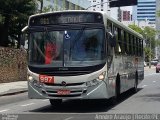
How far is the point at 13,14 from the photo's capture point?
39.0m

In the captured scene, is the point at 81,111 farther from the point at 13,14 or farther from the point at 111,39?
the point at 13,14

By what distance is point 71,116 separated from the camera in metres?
14.6

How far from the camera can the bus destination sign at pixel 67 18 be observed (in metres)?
15.9

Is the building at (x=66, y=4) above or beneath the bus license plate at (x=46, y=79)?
above

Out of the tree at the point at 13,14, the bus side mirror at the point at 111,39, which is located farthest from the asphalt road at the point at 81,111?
the tree at the point at 13,14

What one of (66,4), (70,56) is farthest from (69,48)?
(66,4)

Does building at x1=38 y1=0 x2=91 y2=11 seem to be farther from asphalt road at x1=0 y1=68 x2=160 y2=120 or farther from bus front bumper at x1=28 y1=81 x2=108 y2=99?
bus front bumper at x1=28 y1=81 x2=108 y2=99

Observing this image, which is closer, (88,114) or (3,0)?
(88,114)

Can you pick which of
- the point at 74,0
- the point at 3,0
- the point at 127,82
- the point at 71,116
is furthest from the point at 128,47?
the point at 74,0

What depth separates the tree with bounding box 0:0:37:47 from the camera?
38156mm

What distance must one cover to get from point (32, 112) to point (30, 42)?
231 centimetres

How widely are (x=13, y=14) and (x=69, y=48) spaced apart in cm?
2422

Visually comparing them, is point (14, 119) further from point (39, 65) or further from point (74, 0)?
point (74, 0)

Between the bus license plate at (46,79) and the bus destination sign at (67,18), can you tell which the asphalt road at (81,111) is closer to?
the bus license plate at (46,79)
